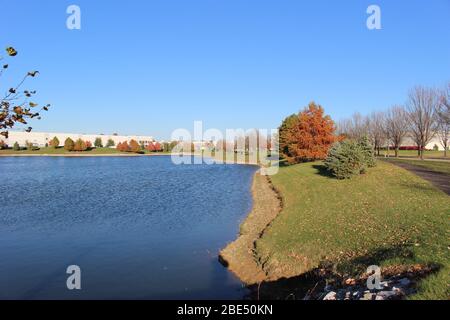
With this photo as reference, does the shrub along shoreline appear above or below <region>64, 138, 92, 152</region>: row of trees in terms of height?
below

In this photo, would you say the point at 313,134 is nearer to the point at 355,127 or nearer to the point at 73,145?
the point at 355,127

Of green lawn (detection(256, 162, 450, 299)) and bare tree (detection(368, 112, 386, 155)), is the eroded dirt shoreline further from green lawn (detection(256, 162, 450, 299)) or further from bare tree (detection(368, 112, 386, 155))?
bare tree (detection(368, 112, 386, 155))

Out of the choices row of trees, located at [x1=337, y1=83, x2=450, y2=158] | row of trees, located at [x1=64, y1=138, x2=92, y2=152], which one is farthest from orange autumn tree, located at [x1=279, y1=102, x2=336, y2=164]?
row of trees, located at [x1=64, y1=138, x2=92, y2=152]

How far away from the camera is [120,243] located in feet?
61.4

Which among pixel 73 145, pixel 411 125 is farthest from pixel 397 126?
pixel 73 145

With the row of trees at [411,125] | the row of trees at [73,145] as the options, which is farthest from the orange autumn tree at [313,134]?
the row of trees at [73,145]

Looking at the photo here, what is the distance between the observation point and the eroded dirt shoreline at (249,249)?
45.7ft

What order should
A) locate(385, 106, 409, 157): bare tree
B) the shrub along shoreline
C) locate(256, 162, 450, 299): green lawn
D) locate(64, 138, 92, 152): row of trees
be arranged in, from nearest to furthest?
the shrub along shoreline
locate(256, 162, 450, 299): green lawn
locate(385, 106, 409, 157): bare tree
locate(64, 138, 92, 152): row of trees

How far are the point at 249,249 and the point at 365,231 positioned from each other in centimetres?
507

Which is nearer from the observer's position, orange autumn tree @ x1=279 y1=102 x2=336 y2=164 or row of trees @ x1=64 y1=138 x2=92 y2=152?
orange autumn tree @ x1=279 y1=102 x2=336 y2=164

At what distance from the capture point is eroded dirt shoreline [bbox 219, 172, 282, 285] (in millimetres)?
13938

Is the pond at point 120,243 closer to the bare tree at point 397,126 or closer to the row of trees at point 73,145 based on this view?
the bare tree at point 397,126

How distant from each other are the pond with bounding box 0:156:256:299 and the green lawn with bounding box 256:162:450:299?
104 inches
